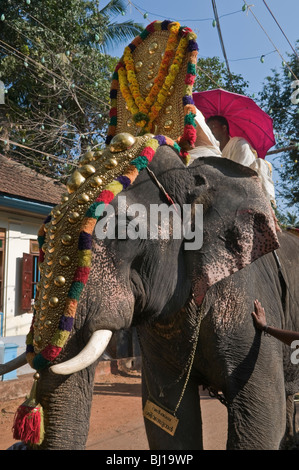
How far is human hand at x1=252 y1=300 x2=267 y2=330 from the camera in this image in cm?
239

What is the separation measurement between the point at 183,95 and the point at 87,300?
54.5 inches

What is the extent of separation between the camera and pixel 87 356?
5.32ft

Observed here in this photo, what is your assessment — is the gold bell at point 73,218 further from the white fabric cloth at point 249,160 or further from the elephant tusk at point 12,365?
the white fabric cloth at point 249,160

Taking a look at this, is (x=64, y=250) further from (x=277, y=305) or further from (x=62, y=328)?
(x=277, y=305)

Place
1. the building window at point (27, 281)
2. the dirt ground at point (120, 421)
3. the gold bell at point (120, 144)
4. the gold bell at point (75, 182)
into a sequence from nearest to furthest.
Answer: the gold bell at point (75, 182) → the gold bell at point (120, 144) → the dirt ground at point (120, 421) → the building window at point (27, 281)

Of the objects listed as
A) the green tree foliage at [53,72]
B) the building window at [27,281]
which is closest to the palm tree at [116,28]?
the green tree foliage at [53,72]

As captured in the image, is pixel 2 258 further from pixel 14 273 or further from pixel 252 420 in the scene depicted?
pixel 252 420

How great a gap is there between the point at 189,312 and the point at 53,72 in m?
10.5

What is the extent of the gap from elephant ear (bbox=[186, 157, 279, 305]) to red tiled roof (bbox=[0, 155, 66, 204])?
20.2 ft

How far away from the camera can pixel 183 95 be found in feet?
8.54

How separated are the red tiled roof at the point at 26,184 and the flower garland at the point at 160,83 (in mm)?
5364

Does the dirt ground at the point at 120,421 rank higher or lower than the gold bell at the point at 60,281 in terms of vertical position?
lower

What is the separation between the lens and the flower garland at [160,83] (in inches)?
100

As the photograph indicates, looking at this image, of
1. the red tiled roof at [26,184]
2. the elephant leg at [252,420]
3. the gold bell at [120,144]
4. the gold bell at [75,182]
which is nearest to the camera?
the gold bell at [75,182]
